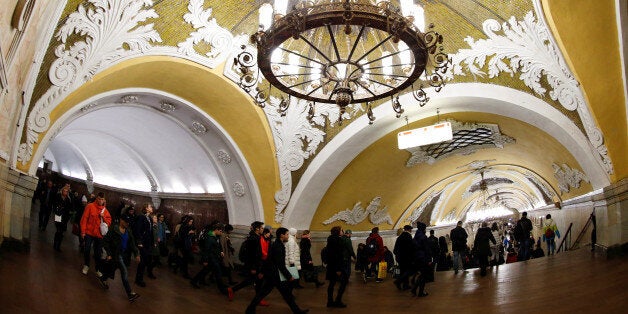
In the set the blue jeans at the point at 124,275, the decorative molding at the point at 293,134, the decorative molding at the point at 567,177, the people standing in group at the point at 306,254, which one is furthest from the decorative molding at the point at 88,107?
the decorative molding at the point at 567,177

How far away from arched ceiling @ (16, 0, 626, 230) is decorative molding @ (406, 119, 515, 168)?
0.18 metres

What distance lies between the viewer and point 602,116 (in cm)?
605

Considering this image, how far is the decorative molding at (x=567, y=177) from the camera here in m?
8.16

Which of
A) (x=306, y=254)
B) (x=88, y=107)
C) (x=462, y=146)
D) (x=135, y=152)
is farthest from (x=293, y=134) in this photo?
(x=135, y=152)

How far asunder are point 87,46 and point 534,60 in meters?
6.16

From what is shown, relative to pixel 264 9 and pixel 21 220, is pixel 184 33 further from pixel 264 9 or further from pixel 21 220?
pixel 21 220

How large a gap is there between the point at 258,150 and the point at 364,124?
2.18 m

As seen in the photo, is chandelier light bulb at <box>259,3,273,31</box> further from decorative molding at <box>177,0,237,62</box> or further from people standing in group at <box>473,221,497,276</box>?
people standing in group at <box>473,221,497,276</box>

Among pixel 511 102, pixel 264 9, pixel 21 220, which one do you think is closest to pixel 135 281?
pixel 21 220

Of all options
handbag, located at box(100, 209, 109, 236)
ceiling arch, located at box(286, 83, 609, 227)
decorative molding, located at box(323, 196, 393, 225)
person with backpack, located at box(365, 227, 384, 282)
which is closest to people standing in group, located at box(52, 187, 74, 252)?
handbag, located at box(100, 209, 109, 236)

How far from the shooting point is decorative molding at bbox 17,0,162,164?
5.32m

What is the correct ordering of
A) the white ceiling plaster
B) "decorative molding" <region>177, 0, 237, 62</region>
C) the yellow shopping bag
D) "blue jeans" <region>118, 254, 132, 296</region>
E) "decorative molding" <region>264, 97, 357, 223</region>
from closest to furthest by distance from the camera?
1. "blue jeans" <region>118, 254, 132, 296</region>
2. "decorative molding" <region>177, 0, 237, 62</region>
3. the yellow shopping bag
4. "decorative molding" <region>264, 97, 357, 223</region>
5. the white ceiling plaster

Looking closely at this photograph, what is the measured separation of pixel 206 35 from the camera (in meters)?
6.85

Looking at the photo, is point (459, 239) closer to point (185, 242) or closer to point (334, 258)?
point (334, 258)
